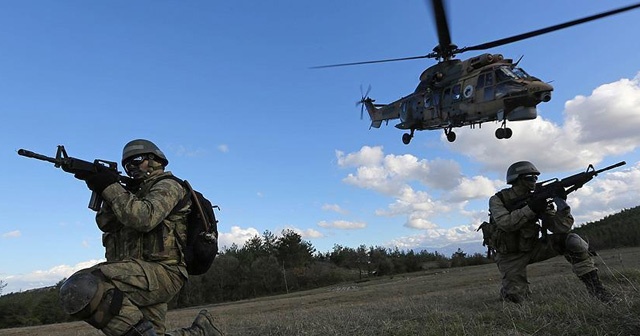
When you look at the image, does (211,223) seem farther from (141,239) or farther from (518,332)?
(518,332)

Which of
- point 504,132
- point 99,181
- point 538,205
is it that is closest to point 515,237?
point 538,205

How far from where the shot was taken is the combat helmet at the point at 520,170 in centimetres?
730

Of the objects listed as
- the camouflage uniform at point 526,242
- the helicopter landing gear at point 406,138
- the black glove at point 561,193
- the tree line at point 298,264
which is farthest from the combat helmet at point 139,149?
the tree line at point 298,264

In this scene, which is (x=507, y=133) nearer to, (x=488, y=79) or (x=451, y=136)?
(x=488, y=79)

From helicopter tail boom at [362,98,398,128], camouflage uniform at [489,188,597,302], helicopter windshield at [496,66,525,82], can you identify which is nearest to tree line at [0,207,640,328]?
helicopter tail boom at [362,98,398,128]

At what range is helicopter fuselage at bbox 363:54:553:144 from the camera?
16.9 m

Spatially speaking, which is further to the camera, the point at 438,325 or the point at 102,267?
the point at 438,325

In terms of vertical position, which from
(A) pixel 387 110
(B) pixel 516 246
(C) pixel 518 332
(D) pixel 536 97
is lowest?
(C) pixel 518 332

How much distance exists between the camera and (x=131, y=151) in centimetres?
467

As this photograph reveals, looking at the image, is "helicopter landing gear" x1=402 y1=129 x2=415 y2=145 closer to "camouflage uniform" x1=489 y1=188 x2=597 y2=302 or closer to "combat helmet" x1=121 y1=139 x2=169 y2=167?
"camouflage uniform" x1=489 y1=188 x2=597 y2=302

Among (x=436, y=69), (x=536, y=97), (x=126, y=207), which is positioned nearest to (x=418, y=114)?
(x=436, y=69)

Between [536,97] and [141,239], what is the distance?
15.4 metres

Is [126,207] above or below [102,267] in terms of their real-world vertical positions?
above

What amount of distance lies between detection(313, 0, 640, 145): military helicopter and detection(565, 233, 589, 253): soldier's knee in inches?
352
